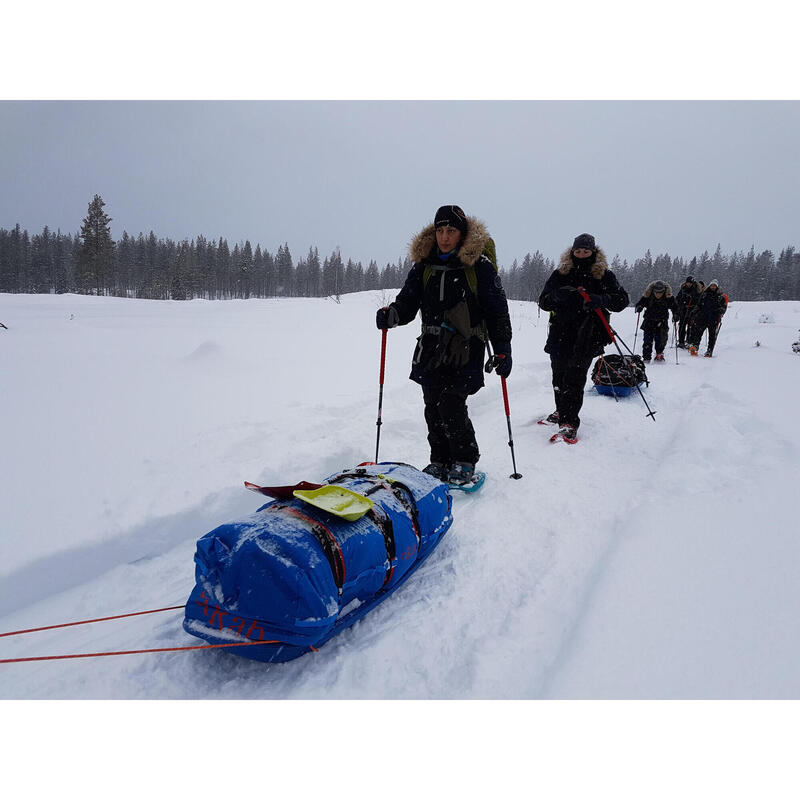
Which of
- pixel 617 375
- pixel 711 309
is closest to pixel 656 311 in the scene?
pixel 711 309

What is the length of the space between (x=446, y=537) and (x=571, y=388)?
2645mm

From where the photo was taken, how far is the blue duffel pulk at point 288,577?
1973 millimetres

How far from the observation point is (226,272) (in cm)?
6794

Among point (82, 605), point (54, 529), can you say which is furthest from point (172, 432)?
point (82, 605)

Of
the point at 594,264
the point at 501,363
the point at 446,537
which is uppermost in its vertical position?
the point at 594,264

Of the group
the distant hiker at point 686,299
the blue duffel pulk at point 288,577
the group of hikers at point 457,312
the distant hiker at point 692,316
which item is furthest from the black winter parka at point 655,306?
the blue duffel pulk at point 288,577

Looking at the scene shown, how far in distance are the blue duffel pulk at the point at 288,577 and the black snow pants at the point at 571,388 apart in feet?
10.9

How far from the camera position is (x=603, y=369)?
7055mm

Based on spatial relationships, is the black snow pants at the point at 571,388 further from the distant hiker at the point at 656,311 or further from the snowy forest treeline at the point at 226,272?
the snowy forest treeline at the point at 226,272

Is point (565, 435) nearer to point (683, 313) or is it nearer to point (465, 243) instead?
point (465, 243)

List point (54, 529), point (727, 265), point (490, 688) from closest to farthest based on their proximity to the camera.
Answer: point (490, 688)
point (54, 529)
point (727, 265)

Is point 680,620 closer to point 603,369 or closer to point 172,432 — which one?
point 172,432

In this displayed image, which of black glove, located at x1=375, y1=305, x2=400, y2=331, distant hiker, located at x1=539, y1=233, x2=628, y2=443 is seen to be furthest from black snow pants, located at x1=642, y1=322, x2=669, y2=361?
black glove, located at x1=375, y1=305, x2=400, y2=331

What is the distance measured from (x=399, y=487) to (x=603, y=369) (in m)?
5.38
